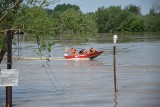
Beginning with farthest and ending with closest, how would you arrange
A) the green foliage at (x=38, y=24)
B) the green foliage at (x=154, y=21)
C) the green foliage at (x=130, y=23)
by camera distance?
the green foliage at (x=130, y=23), the green foliage at (x=38, y=24), the green foliage at (x=154, y=21)

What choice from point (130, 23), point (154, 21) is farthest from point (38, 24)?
point (130, 23)

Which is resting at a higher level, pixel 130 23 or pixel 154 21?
pixel 130 23

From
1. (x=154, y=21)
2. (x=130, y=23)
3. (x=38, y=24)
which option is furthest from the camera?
(x=130, y=23)

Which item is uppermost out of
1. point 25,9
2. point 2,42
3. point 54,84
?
point 25,9

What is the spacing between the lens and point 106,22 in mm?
74750

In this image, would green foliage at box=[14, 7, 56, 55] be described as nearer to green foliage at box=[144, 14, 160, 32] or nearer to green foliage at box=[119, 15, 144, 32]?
green foliage at box=[144, 14, 160, 32]

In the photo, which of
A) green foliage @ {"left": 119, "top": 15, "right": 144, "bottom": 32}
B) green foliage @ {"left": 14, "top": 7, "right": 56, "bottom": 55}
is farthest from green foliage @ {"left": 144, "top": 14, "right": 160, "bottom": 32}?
green foliage @ {"left": 119, "top": 15, "right": 144, "bottom": 32}

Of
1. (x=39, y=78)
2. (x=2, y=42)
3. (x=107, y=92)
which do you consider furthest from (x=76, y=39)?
(x=39, y=78)

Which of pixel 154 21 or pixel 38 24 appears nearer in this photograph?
pixel 154 21

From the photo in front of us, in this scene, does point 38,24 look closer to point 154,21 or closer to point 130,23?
point 154,21

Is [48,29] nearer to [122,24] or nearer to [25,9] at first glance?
[25,9]

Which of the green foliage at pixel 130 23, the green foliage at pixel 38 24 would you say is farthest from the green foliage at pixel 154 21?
the green foliage at pixel 130 23

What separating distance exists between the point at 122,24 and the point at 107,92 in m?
65.5

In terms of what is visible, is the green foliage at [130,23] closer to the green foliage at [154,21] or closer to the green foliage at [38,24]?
the green foliage at [154,21]
